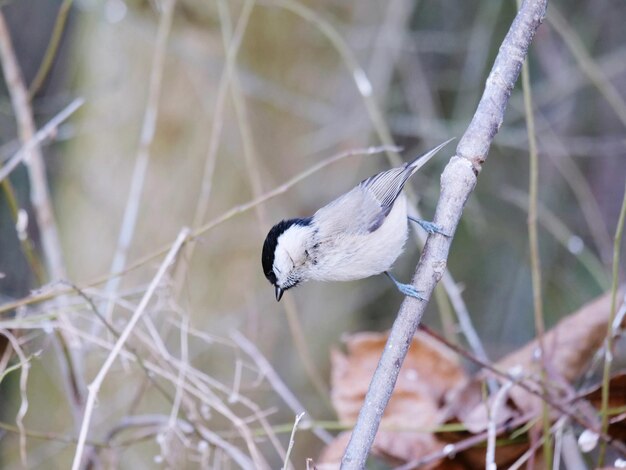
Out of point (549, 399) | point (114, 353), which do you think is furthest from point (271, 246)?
point (549, 399)

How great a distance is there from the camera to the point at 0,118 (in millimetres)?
4477

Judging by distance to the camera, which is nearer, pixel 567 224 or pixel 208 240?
pixel 208 240

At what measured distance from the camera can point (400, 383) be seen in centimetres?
218

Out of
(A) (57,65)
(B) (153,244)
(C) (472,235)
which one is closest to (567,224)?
(C) (472,235)

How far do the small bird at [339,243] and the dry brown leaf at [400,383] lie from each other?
0.78ft

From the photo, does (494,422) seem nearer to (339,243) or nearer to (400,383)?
(400,383)

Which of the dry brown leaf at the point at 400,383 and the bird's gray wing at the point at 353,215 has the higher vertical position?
the bird's gray wing at the point at 353,215

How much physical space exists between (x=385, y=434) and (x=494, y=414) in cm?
37

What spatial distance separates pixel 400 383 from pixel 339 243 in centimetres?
46

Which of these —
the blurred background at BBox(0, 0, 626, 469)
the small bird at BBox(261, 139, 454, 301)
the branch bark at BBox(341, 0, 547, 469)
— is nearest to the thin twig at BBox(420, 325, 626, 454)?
the branch bark at BBox(341, 0, 547, 469)

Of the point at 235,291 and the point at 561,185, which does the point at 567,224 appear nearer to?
the point at 561,185

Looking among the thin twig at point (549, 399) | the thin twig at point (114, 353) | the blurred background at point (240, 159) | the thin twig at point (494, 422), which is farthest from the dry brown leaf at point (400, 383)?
the blurred background at point (240, 159)

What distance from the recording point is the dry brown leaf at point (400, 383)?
212 centimetres

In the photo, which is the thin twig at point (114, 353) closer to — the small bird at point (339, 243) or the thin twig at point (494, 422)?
the small bird at point (339, 243)
